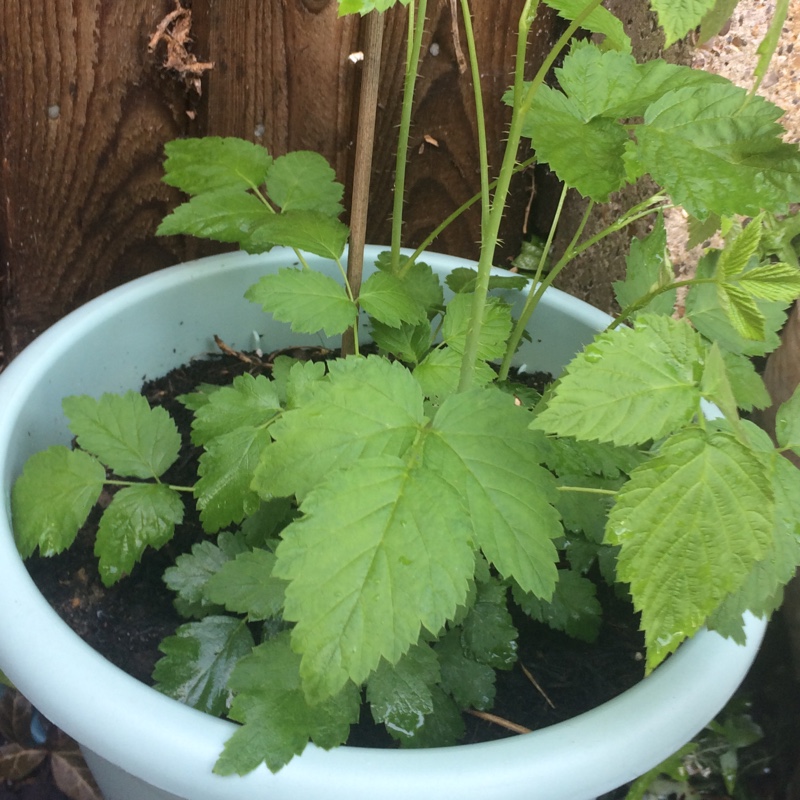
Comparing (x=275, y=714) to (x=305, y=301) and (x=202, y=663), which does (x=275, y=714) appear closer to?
(x=202, y=663)

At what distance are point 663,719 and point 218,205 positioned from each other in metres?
0.63

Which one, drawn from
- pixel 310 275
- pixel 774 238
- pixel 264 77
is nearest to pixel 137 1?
pixel 264 77

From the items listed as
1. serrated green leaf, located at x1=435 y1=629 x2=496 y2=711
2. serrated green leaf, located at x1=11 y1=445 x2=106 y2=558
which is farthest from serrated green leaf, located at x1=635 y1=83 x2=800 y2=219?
serrated green leaf, located at x1=11 y1=445 x2=106 y2=558

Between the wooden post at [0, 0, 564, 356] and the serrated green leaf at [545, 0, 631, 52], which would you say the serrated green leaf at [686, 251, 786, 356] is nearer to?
the serrated green leaf at [545, 0, 631, 52]

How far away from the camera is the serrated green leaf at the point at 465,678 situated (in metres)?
0.64

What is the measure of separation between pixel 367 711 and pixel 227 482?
0.83ft

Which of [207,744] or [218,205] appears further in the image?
[218,205]

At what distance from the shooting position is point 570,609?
69 centimetres

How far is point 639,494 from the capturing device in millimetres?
454

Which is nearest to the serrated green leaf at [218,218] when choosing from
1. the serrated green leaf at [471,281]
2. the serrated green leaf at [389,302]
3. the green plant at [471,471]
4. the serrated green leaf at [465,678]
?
the green plant at [471,471]

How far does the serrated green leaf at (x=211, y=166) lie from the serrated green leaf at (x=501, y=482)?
0.40 metres

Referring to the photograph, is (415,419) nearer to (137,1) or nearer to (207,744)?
(207,744)

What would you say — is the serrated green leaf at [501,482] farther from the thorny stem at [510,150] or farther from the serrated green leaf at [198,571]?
the serrated green leaf at [198,571]

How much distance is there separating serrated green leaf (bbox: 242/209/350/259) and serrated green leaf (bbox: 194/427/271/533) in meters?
0.20
